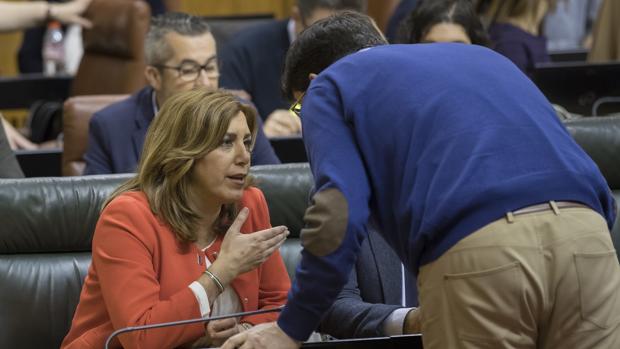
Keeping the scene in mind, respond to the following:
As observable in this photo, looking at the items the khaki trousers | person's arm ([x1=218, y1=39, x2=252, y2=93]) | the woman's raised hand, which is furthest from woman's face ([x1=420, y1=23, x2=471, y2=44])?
the khaki trousers

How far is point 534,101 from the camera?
194 centimetres

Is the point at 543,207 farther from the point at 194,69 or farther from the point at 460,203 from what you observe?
the point at 194,69

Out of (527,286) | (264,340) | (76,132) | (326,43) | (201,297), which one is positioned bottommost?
(76,132)

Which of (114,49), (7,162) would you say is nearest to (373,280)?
(7,162)

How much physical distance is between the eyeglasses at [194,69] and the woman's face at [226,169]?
1.31m

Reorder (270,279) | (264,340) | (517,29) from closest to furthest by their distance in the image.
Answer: (264,340) < (270,279) < (517,29)

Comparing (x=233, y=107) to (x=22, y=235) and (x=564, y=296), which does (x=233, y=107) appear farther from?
(x=564, y=296)

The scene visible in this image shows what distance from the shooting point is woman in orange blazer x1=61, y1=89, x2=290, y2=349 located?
237 centimetres

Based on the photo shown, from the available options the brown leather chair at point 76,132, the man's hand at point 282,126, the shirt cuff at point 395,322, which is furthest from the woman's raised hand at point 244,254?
the man's hand at point 282,126

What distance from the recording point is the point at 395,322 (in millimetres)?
2180

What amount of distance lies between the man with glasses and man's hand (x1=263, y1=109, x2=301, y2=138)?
1.71 ft

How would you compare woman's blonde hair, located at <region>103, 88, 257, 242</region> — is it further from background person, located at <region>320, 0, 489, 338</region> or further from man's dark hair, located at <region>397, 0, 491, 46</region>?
man's dark hair, located at <region>397, 0, 491, 46</region>

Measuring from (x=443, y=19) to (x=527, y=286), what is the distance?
222 centimetres

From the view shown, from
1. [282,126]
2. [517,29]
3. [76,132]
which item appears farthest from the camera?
[517,29]
